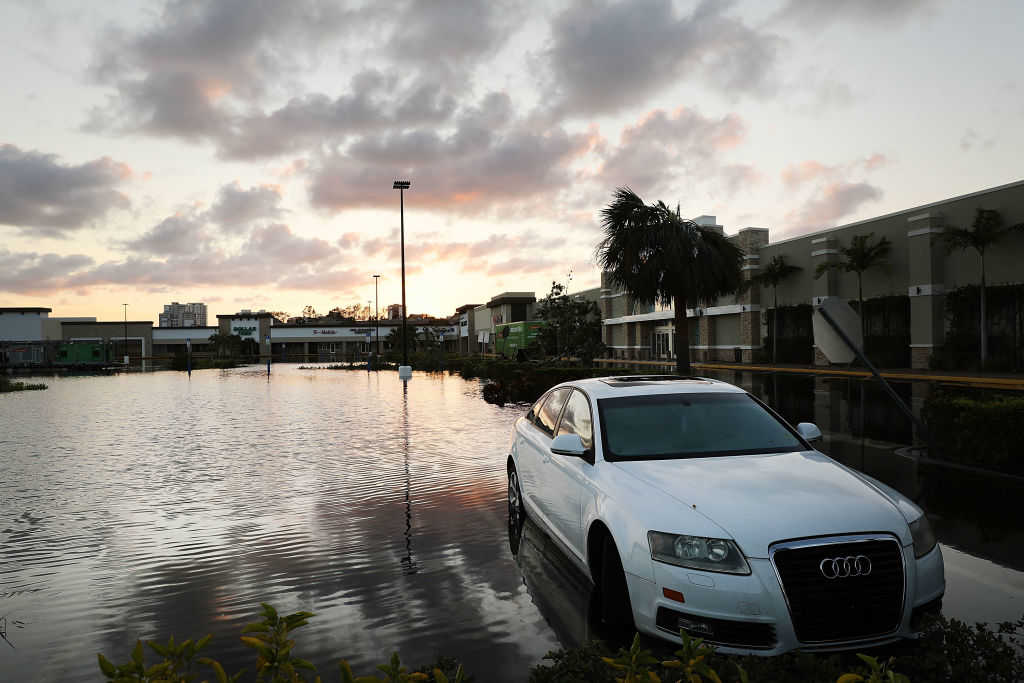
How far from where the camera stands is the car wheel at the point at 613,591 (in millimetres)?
4465

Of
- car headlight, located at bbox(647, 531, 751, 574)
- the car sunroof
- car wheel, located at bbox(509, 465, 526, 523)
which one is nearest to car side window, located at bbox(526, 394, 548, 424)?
car wheel, located at bbox(509, 465, 526, 523)

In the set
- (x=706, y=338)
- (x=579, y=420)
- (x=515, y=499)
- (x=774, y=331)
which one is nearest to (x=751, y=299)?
(x=774, y=331)

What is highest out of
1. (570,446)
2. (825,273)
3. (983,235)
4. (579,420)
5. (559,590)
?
(983,235)

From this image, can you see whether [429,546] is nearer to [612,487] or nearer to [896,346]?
[612,487]

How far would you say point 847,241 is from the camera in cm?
4250

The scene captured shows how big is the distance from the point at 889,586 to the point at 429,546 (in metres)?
4.10

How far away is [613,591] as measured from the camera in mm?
4594

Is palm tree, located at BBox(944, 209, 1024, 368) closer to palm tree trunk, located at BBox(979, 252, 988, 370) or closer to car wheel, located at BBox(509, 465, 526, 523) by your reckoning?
palm tree trunk, located at BBox(979, 252, 988, 370)

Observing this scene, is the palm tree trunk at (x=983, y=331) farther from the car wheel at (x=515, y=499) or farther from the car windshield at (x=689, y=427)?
the car windshield at (x=689, y=427)

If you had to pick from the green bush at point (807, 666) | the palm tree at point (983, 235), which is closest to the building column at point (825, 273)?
the palm tree at point (983, 235)

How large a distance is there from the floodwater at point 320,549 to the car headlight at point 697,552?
1.01 meters

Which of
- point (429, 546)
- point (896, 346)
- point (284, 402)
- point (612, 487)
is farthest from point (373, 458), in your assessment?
point (896, 346)

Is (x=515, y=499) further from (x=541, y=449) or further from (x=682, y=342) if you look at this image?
(x=682, y=342)

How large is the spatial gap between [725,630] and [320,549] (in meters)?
4.15
